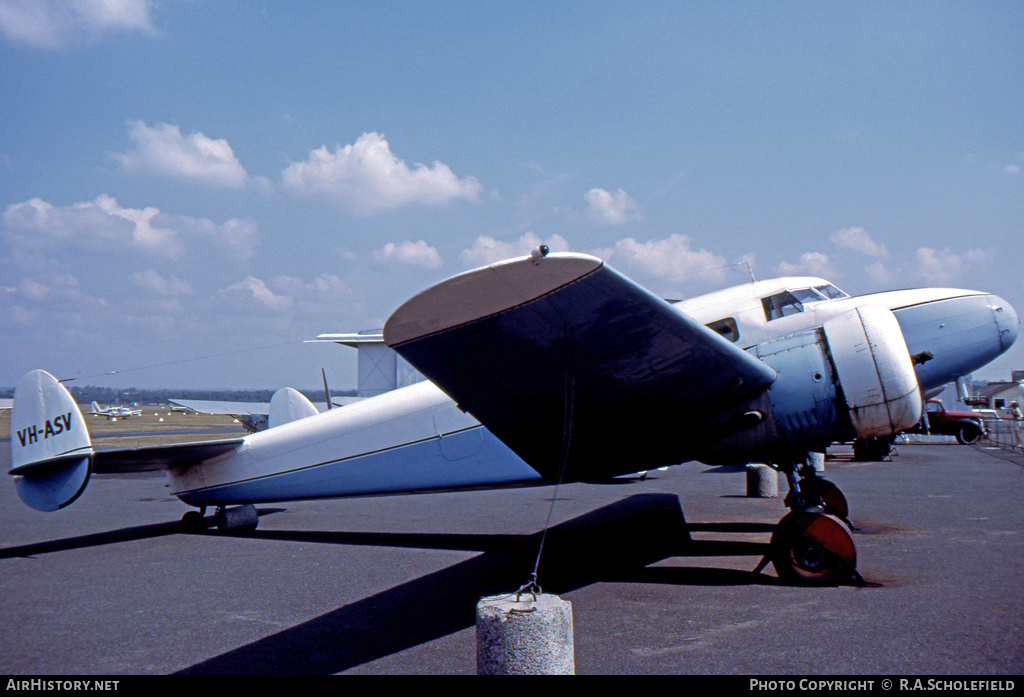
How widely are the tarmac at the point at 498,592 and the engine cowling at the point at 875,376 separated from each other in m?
1.59

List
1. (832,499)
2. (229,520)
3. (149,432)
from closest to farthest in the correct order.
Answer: (832,499)
(229,520)
(149,432)

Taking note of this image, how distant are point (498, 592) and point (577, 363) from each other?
2.74 metres

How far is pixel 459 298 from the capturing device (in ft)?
12.5

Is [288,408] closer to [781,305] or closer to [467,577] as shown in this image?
[467,577]

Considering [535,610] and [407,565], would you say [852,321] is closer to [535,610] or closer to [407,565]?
[535,610]

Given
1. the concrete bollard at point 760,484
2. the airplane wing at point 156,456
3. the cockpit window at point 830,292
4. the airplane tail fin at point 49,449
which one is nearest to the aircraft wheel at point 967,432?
the concrete bollard at point 760,484

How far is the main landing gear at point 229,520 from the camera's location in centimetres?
1029

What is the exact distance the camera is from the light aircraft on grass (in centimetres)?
429

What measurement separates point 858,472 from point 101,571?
18.5 m

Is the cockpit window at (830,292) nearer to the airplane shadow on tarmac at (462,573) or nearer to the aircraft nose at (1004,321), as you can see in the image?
the aircraft nose at (1004,321)

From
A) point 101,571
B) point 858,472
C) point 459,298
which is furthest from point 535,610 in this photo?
point 858,472

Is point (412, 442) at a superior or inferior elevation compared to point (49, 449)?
inferior

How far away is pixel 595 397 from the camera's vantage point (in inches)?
220

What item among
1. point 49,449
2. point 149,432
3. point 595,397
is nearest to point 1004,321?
point 595,397
